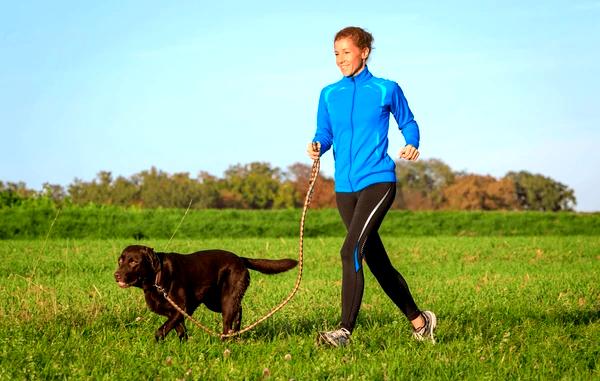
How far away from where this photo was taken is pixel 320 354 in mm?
7031

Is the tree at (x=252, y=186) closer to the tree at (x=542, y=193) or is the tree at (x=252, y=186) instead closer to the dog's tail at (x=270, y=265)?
the tree at (x=542, y=193)

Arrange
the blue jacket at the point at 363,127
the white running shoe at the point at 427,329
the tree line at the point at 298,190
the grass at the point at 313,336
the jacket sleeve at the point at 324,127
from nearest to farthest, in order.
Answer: the grass at the point at 313,336
the blue jacket at the point at 363,127
the jacket sleeve at the point at 324,127
the white running shoe at the point at 427,329
the tree line at the point at 298,190

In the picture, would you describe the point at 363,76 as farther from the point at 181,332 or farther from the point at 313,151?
the point at 181,332

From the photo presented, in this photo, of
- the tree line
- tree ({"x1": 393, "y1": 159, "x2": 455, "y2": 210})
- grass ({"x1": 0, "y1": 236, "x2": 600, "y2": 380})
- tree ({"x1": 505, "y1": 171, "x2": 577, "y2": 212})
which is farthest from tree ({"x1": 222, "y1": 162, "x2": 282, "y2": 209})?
grass ({"x1": 0, "y1": 236, "x2": 600, "y2": 380})

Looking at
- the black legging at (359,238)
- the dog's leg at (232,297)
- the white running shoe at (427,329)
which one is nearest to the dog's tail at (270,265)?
the dog's leg at (232,297)

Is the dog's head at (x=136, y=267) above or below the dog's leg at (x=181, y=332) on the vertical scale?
above

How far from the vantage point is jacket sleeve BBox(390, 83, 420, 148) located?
7238 mm

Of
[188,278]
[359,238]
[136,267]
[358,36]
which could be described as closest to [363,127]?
[358,36]

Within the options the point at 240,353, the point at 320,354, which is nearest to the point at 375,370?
the point at 320,354

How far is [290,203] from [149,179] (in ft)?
38.7

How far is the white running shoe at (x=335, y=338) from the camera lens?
7.13 metres

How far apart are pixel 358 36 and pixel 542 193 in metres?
68.3

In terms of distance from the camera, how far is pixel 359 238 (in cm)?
707

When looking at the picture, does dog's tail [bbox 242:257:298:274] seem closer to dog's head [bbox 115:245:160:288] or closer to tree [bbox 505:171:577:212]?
dog's head [bbox 115:245:160:288]
